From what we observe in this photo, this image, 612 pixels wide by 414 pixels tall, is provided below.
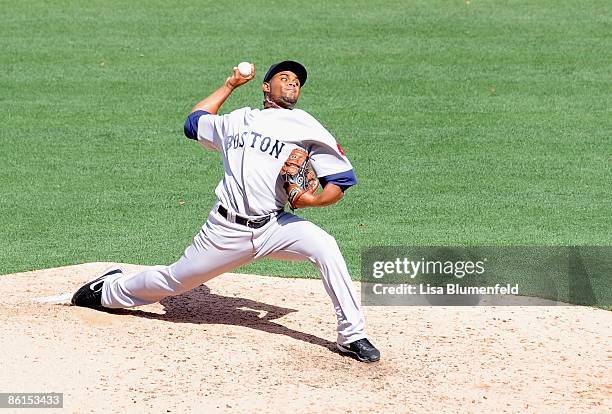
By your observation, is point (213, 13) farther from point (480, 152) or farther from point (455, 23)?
point (480, 152)

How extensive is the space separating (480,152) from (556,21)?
4.17 meters

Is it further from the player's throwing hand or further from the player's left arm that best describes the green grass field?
the player's left arm

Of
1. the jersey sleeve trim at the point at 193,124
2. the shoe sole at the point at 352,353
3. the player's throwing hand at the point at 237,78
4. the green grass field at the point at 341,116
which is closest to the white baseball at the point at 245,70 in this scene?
the player's throwing hand at the point at 237,78

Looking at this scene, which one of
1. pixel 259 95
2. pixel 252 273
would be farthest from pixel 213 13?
pixel 252 273

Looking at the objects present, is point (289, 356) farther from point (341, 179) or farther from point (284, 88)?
point (284, 88)

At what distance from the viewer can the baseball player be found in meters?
6.17

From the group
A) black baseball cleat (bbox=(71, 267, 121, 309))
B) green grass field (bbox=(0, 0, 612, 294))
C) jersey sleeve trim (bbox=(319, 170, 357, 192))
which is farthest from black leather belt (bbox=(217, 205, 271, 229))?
green grass field (bbox=(0, 0, 612, 294))

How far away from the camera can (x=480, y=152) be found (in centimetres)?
1095

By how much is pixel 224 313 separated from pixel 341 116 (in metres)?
5.03

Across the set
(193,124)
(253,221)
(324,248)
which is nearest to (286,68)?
(193,124)

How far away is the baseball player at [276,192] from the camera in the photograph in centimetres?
617

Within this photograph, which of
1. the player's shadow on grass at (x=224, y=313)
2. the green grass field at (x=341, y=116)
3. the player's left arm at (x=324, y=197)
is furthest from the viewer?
the green grass field at (x=341, y=116)

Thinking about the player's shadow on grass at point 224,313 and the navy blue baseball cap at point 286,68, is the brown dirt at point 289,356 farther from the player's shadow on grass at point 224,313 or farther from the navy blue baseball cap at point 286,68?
the navy blue baseball cap at point 286,68

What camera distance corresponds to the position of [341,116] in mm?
11820
